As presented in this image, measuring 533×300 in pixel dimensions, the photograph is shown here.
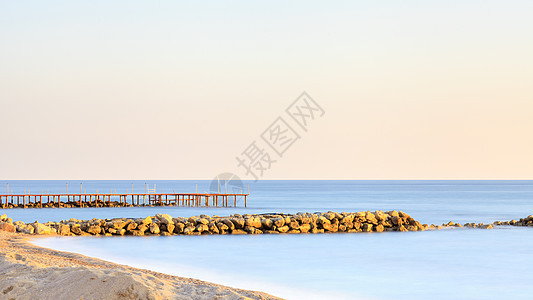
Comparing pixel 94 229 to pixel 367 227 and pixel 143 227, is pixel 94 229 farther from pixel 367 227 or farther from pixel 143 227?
pixel 367 227

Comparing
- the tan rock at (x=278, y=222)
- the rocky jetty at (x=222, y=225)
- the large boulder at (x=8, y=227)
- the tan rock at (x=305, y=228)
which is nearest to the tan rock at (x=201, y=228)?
the rocky jetty at (x=222, y=225)

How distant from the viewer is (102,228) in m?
28.8

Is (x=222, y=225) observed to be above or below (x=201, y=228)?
above

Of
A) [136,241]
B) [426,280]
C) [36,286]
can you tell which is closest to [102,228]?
[136,241]

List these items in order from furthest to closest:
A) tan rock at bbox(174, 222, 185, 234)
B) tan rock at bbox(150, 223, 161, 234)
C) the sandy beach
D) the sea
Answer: tan rock at bbox(174, 222, 185, 234) → tan rock at bbox(150, 223, 161, 234) → the sea → the sandy beach

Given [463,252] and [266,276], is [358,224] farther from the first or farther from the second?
[266,276]

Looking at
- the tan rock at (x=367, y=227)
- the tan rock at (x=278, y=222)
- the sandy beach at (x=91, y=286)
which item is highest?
the sandy beach at (x=91, y=286)

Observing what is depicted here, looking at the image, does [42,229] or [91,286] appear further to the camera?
[42,229]

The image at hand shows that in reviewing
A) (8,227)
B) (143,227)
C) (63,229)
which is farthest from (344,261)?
(8,227)

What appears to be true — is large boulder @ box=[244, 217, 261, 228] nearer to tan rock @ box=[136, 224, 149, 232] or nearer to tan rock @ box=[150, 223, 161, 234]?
tan rock @ box=[150, 223, 161, 234]

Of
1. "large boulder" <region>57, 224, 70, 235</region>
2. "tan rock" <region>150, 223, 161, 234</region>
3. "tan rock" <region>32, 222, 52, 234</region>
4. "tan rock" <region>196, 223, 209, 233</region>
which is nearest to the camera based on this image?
"tan rock" <region>32, 222, 52, 234</region>

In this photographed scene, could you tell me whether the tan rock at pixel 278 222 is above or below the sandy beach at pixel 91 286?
below

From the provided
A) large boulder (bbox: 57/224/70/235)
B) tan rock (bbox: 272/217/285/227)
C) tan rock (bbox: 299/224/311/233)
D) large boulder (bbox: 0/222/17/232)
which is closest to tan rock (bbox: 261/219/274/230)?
tan rock (bbox: 272/217/285/227)

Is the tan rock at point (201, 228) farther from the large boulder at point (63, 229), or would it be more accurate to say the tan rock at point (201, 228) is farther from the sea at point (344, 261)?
the large boulder at point (63, 229)
